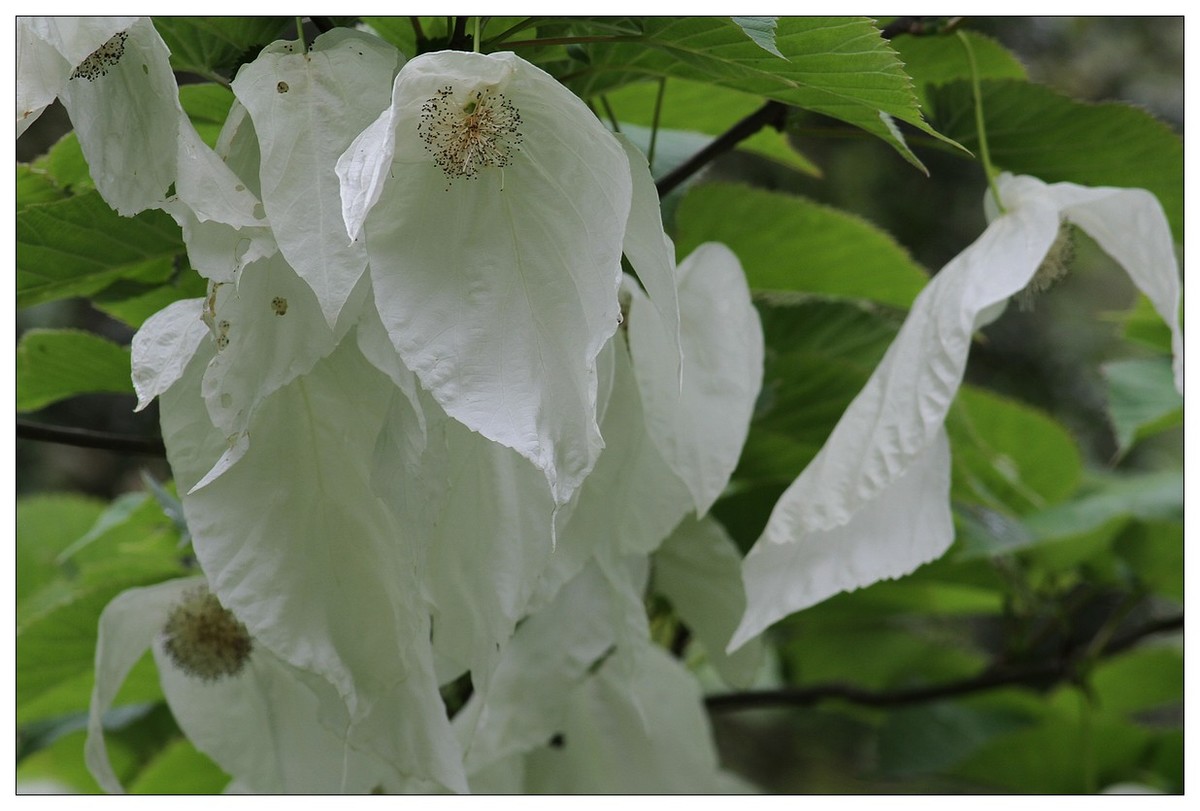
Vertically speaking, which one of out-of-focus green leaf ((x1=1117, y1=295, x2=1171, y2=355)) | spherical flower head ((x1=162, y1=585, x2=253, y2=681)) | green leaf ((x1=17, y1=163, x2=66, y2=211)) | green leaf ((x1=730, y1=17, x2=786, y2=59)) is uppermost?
green leaf ((x1=730, y1=17, x2=786, y2=59))

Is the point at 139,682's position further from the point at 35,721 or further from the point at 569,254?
the point at 569,254

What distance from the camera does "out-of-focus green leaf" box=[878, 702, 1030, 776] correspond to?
837mm

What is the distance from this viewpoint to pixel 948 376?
16.6 inches

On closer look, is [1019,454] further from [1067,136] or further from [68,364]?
[68,364]

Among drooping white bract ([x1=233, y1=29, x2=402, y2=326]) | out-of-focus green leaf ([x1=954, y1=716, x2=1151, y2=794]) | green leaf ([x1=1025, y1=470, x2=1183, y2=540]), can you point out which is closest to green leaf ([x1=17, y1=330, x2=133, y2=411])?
drooping white bract ([x1=233, y1=29, x2=402, y2=326])

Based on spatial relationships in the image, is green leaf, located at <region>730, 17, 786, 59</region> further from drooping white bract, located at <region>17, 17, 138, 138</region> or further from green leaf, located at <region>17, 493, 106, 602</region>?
green leaf, located at <region>17, 493, 106, 602</region>

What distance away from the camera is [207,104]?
19.3 inches

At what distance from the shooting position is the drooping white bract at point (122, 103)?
353 millimetres

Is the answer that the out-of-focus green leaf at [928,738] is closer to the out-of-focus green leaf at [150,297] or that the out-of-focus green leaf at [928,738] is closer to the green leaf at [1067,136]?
the green leaf at [1067,136]

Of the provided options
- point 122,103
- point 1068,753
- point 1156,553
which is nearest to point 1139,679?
point 1068,753

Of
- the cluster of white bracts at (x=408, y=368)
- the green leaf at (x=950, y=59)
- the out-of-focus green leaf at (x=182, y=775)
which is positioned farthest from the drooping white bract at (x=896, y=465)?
the out-of-focus green leaf at (x=182, y=775)

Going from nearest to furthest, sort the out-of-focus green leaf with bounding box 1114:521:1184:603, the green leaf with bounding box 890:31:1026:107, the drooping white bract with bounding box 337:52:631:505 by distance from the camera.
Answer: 1. the drooping white bract with bounding box 337:52:631:505
2. the green leaf with bounding box 890:31:1026:107
3. the out-of-focus green leaf with bounding box 1114:521:1184:603

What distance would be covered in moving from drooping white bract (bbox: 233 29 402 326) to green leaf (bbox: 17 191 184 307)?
0.43 feet

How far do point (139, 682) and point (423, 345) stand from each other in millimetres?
406
